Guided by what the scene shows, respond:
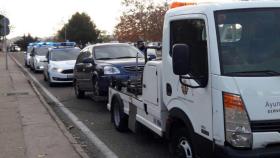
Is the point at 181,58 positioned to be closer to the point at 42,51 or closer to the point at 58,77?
the point at 58,77

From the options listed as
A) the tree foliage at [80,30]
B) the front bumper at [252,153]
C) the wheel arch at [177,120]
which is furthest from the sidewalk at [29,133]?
the tree foliage at [80,30]

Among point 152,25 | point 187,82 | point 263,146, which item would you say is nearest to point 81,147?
point 187,82

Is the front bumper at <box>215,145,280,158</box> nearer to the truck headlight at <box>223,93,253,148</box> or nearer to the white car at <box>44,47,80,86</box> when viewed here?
the truck headlight at <box>223,93,253,148</box>

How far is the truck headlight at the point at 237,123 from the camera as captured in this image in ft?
15.7

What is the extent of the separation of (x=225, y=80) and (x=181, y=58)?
52 centimetres

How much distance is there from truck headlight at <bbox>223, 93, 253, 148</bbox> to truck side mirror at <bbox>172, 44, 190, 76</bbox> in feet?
1.78

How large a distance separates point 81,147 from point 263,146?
390cm

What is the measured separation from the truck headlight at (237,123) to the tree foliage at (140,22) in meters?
39.5

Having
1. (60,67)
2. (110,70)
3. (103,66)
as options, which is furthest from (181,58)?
(60,67)

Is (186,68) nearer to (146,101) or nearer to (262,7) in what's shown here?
(262,7)

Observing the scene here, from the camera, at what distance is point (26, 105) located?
13172 millimetres

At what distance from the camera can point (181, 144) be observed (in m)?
5.88

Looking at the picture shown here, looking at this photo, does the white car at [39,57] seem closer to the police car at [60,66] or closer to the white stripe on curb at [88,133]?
the police car at [60,66]

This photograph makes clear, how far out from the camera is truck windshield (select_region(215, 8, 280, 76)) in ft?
16.3
